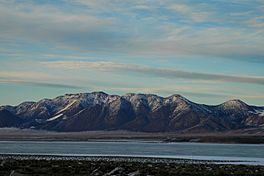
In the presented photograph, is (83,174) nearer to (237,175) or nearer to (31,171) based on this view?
(31,171)

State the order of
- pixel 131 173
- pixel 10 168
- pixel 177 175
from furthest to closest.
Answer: pixel 10 168, pixel 177 175, pixel 131 173

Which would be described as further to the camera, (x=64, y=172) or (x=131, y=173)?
(x=64, y=172)

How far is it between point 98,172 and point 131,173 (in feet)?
13.2

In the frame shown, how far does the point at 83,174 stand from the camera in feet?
148

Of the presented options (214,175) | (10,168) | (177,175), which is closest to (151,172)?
(177,175)

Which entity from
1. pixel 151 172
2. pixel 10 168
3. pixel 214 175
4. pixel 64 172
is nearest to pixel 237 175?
pixel 214 175

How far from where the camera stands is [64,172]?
4675cm

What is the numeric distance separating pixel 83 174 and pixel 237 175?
12.4 metres

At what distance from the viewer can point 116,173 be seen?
43.5 metres

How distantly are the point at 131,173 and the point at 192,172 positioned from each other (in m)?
7.36

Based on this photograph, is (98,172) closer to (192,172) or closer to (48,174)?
(48,174)

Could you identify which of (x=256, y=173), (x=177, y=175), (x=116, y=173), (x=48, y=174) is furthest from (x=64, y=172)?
(x=256, y=173)

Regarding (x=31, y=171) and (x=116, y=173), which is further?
(x=31, y=171)

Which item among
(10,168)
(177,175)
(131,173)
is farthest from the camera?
(10,168)
